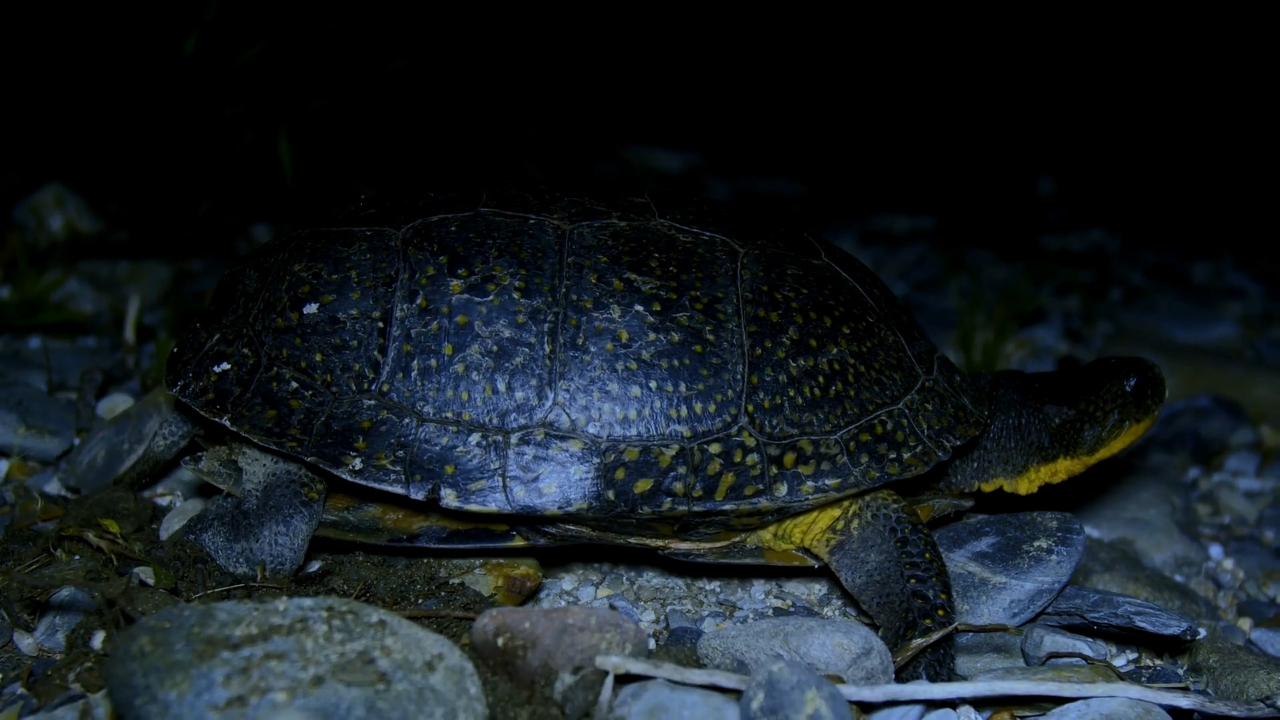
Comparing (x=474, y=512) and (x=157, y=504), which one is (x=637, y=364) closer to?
(x=474, y=512)

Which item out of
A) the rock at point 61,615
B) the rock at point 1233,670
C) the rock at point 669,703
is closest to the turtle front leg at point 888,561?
the rock at point 669,703

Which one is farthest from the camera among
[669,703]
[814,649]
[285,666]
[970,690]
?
[814,649]

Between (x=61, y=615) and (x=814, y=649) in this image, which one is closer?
(x=814, y=649)

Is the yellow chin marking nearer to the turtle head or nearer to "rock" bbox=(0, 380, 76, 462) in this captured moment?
the turtle head

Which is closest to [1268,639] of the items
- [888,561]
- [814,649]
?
[888,561]

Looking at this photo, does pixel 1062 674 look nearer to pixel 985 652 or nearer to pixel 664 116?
pixel 985 652

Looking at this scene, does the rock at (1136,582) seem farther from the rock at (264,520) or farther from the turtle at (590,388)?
the rock at (264,520)

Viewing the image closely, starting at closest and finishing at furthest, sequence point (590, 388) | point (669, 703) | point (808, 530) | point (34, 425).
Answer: point (669, 703), point (590, 388), point (808, 530), point (34, 425)

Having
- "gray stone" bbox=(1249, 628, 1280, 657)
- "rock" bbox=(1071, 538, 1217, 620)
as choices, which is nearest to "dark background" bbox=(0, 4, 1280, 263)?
"rock" bbox=(1071, 538, 1217, 620)
